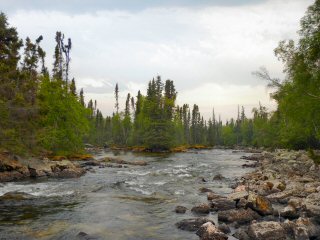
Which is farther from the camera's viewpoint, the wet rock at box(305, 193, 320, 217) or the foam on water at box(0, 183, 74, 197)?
the foam on water at box(0, 183, 74, 197)

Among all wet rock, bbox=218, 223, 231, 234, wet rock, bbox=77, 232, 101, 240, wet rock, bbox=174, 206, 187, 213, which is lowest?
wet rock, bbox=77, 232, 101, 240

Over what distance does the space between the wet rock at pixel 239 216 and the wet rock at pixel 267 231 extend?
195cm

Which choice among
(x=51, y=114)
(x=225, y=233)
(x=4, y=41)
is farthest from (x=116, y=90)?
(x=225, y=233)

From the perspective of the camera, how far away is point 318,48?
71.1 feet

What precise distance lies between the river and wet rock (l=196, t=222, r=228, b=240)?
37cm

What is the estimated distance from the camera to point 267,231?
1217cm

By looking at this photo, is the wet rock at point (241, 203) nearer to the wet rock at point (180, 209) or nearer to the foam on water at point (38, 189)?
the wet rock at point (180, 209)

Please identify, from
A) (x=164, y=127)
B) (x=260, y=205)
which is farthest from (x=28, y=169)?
(x=164, y=127)

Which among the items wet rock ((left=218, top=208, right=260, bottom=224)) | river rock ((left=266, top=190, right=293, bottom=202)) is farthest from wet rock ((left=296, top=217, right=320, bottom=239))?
river rock ((left=266, top=190, right=293, bottom=202))

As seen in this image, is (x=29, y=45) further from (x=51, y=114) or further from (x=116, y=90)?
(x=116, y=90)

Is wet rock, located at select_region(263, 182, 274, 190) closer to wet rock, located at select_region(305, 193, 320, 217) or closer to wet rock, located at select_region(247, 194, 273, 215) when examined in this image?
wet rock, located at select_region(305, 193, 320, 217)

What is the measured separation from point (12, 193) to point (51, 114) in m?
22.9

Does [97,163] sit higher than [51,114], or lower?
lower

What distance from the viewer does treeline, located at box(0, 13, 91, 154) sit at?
27.0 metres
